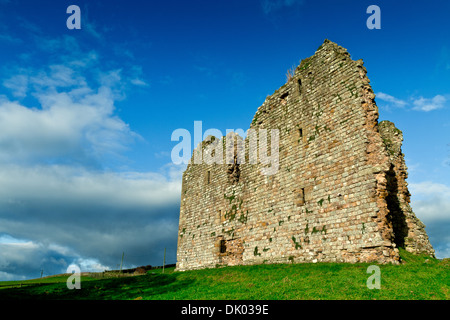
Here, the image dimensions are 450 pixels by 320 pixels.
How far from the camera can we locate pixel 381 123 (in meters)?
18.2

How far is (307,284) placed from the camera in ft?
33.7

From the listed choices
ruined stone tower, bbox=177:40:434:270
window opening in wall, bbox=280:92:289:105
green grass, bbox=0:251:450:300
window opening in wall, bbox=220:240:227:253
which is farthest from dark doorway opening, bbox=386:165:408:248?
window opening in wall, bbox=220:240:227:253

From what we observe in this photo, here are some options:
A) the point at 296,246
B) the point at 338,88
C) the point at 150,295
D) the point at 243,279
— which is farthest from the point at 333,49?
the point at 150,295

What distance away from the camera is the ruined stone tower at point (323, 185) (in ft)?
40.5

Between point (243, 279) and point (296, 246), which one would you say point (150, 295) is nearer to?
point (243, 279)

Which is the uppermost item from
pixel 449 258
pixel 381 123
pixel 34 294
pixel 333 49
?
pixel 333 49

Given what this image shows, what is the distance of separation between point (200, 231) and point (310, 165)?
1075 cm

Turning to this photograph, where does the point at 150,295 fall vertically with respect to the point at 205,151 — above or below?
below

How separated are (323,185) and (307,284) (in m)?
5.15

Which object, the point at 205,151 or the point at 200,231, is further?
the point at 205,151

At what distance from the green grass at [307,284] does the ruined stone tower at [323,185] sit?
116 cm

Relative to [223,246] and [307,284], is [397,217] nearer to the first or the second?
[307,284]

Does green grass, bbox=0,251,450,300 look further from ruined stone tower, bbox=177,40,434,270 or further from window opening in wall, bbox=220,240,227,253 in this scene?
window opening in wall, bbox=220,240,227,253

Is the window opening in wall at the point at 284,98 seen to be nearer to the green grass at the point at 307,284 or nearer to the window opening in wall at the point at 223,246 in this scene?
the green grass at the point at 307,284
